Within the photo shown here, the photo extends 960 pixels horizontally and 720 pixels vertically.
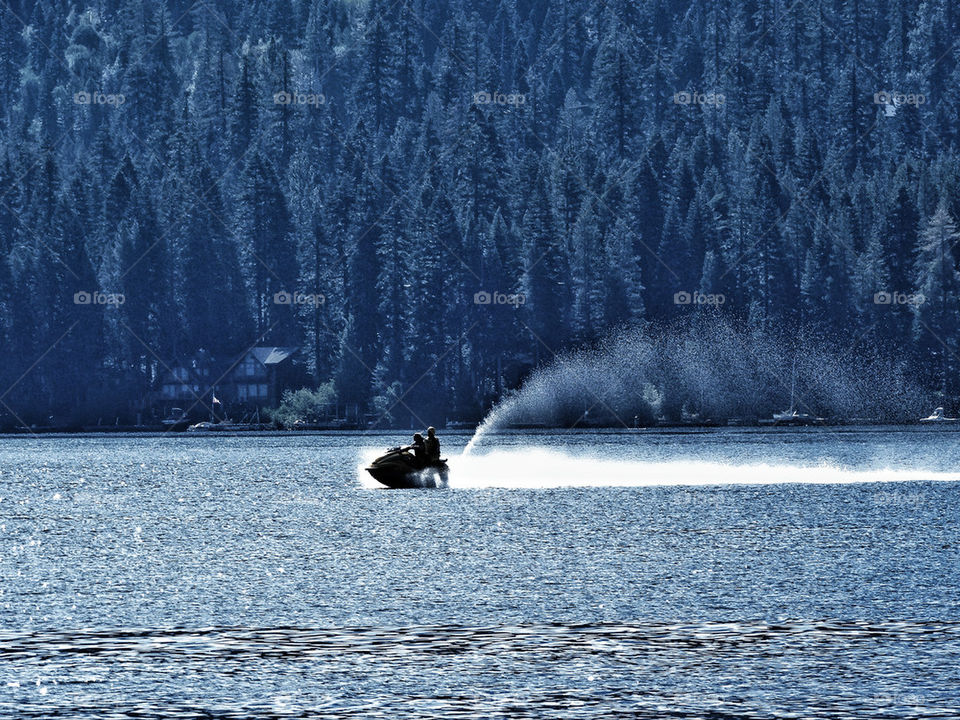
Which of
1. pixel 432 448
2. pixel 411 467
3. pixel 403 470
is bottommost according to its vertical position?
pixel 403 470

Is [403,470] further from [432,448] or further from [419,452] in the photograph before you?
[432,448]

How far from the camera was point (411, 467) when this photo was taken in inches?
3457

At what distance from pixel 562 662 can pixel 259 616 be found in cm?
1063

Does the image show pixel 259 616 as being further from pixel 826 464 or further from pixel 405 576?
pixel 826 464

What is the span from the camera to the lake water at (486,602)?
33156mm

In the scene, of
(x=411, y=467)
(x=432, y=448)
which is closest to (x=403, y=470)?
(x=411, y=467)

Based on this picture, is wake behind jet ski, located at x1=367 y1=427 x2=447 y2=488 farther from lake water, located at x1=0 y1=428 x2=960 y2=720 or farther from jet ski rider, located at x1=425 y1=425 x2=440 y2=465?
lake water, located at x1=0 y1=428 x2=960 y2=720

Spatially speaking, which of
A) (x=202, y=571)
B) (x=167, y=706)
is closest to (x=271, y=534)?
(x=202, y=571)

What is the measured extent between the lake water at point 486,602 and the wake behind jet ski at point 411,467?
1.60 m

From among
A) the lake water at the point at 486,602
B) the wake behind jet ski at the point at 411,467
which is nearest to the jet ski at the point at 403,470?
the wake behind jet ski at the point at 411,467

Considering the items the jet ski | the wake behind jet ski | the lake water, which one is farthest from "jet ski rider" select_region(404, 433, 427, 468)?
the lake water

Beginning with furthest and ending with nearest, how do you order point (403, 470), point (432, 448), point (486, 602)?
point (403, 470), point (432, 448), point (486, 602)

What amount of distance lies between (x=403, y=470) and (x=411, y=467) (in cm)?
52

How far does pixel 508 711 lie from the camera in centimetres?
3147
